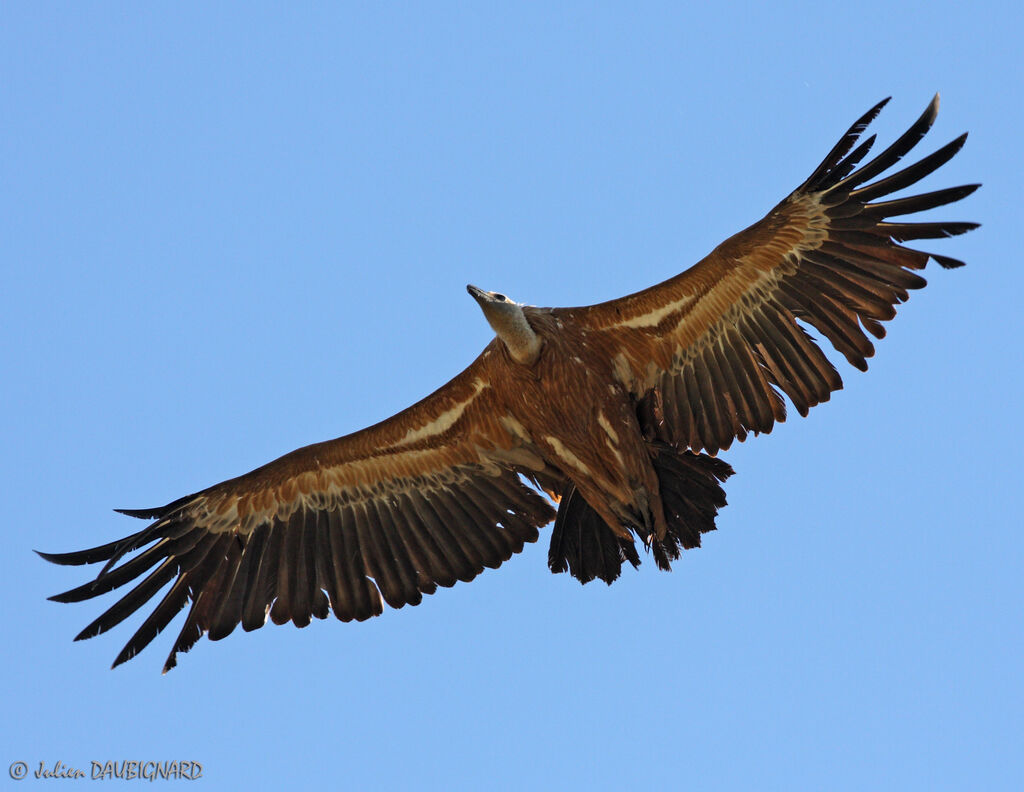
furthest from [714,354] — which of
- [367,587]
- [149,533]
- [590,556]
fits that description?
[149,533]

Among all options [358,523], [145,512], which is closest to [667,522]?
[358,523]

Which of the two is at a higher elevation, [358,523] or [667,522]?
[358,523]

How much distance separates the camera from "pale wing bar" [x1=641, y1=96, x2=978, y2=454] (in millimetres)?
9672

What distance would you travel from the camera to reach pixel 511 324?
10328 millimetres

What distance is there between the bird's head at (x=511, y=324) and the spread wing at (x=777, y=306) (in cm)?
34

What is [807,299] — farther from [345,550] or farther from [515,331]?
[345,550]

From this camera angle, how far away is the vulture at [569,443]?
10.0 m

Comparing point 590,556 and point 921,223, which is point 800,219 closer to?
point 921,223

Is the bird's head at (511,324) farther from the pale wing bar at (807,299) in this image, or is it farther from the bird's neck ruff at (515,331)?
the pale wing bar at (807,299)

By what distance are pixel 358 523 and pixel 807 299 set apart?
12.2ft

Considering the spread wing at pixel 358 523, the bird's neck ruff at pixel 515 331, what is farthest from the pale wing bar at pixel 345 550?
the bird's neck ruff at pixel 515 331

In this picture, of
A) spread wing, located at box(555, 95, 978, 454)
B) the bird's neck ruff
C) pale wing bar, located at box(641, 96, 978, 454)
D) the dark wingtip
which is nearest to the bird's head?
the bird's neck ruff

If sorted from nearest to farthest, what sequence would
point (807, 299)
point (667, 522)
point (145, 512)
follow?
point (807, 299) < point (667, 522) < point (145, 512)

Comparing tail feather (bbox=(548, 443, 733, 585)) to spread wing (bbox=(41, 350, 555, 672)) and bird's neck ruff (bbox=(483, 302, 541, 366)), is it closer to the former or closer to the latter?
spread wing (bbox=(41, 350, 555, 672))
